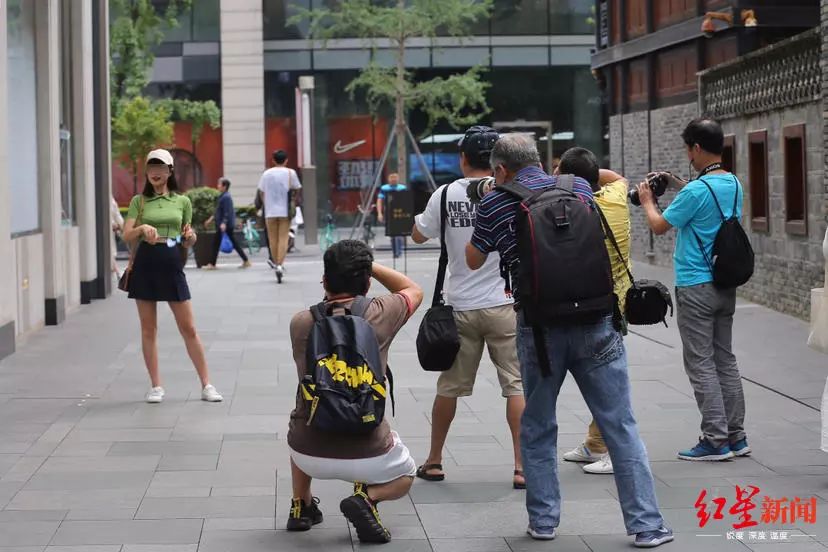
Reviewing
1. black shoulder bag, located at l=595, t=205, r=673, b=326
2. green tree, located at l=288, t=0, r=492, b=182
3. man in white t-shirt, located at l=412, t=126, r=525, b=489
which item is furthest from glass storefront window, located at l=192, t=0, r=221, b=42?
black shoulder bag, located at l=595, t=205, r=673, b=326

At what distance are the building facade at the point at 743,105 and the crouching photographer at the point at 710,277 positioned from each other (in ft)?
22.8

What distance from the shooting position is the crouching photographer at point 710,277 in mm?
7676

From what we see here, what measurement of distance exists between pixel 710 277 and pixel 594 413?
1.95m

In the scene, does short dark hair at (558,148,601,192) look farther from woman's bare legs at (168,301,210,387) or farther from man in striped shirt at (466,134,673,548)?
woman's bare legs at (168,301,210,387)

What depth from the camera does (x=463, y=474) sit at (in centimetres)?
760

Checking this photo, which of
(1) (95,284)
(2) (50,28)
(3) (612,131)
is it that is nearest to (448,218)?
(2) (50,28)

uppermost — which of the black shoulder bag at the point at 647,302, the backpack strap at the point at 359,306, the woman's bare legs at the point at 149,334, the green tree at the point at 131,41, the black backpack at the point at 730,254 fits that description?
the green tree at the point at 131,41

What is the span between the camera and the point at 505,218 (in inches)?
240

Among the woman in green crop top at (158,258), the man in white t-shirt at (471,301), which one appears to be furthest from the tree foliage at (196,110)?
the man in white t-shirt at (471,301)

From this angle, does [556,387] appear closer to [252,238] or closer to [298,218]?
[252,238]

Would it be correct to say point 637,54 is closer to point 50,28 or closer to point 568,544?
point 50,28

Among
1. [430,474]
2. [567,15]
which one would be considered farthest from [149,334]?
[567,15]

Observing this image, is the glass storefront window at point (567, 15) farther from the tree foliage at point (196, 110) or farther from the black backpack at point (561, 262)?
the black backpack at point (561, 262)

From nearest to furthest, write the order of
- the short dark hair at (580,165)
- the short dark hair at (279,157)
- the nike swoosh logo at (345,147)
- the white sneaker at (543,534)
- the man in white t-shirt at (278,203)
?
the white sneaker at (543,534) < the short dark hair at (580,165) < the man in white t-shirt at (278,203) < the short dark hair at (279,157) < the nike swoosh logo at (345,147)
